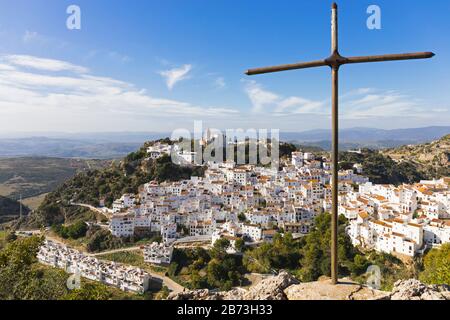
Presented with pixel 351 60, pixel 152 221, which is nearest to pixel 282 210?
pixel 152 221

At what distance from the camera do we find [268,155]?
4362cm

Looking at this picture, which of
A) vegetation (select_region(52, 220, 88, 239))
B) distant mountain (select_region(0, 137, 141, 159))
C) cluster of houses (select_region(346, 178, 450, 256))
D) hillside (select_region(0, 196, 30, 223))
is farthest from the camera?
distant mountain (select_region(0, 137, 141, 159))

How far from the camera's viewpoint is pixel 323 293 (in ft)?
6.27

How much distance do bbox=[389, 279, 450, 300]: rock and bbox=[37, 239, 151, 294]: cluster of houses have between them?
19.0m

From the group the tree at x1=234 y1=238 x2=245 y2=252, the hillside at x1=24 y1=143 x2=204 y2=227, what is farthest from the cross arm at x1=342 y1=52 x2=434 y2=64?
the hillside at x1=24 y1=143 x2=204 y2=227

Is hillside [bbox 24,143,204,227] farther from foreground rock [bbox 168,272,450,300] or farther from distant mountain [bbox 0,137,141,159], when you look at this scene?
distant mountain [bbox 0,137,141,159]

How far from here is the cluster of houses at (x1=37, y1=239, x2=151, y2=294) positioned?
1905 cm

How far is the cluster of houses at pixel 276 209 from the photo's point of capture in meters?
20.5

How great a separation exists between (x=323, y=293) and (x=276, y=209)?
2577 centimetres

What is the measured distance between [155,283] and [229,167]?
771 inches

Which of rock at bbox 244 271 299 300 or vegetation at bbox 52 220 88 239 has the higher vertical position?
rock at bbox 244 271 299 300

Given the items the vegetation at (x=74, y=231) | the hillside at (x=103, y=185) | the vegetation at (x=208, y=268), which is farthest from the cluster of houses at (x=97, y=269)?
the hillside at (x=103, y=185)

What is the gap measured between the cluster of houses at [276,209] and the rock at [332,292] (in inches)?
775

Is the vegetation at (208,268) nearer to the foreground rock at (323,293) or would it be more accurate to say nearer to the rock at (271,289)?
the rock at (271,289)
